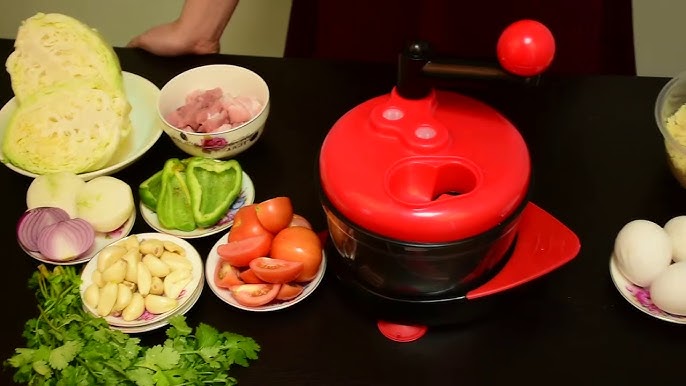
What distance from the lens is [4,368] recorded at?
0.78 metres

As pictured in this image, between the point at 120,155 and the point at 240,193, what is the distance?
0.67 ft

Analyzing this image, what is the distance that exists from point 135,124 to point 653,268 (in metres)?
0.77

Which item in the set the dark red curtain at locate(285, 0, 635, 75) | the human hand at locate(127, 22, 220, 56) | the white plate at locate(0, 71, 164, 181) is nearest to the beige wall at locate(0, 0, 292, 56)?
the dark red curtain at locate(285, 0, 635, 75)

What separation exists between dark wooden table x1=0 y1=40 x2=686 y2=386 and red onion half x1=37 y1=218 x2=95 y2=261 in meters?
0.05

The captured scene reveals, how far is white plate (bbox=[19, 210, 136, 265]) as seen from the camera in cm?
87

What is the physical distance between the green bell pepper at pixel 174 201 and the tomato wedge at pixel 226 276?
10cm

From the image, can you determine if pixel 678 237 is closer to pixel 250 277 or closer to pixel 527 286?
pixel 527 286

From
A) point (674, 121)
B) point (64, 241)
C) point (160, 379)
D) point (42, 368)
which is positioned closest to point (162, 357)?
point (160, 379)

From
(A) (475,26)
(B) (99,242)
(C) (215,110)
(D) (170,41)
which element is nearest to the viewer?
(B) (99,242)

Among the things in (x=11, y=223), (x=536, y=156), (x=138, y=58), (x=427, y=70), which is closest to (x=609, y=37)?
(x=536, y=156)

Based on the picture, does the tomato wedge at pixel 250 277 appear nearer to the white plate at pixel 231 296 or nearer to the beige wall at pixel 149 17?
the white plate at pixel 231 296

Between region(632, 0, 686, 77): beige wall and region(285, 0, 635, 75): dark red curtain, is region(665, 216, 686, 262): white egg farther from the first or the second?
region(632, 0, 686, 77): beige wall

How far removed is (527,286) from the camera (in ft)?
2.63

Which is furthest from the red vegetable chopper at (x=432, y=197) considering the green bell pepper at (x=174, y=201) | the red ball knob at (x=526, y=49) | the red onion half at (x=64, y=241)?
the red onion half at (x=64, y=241)
